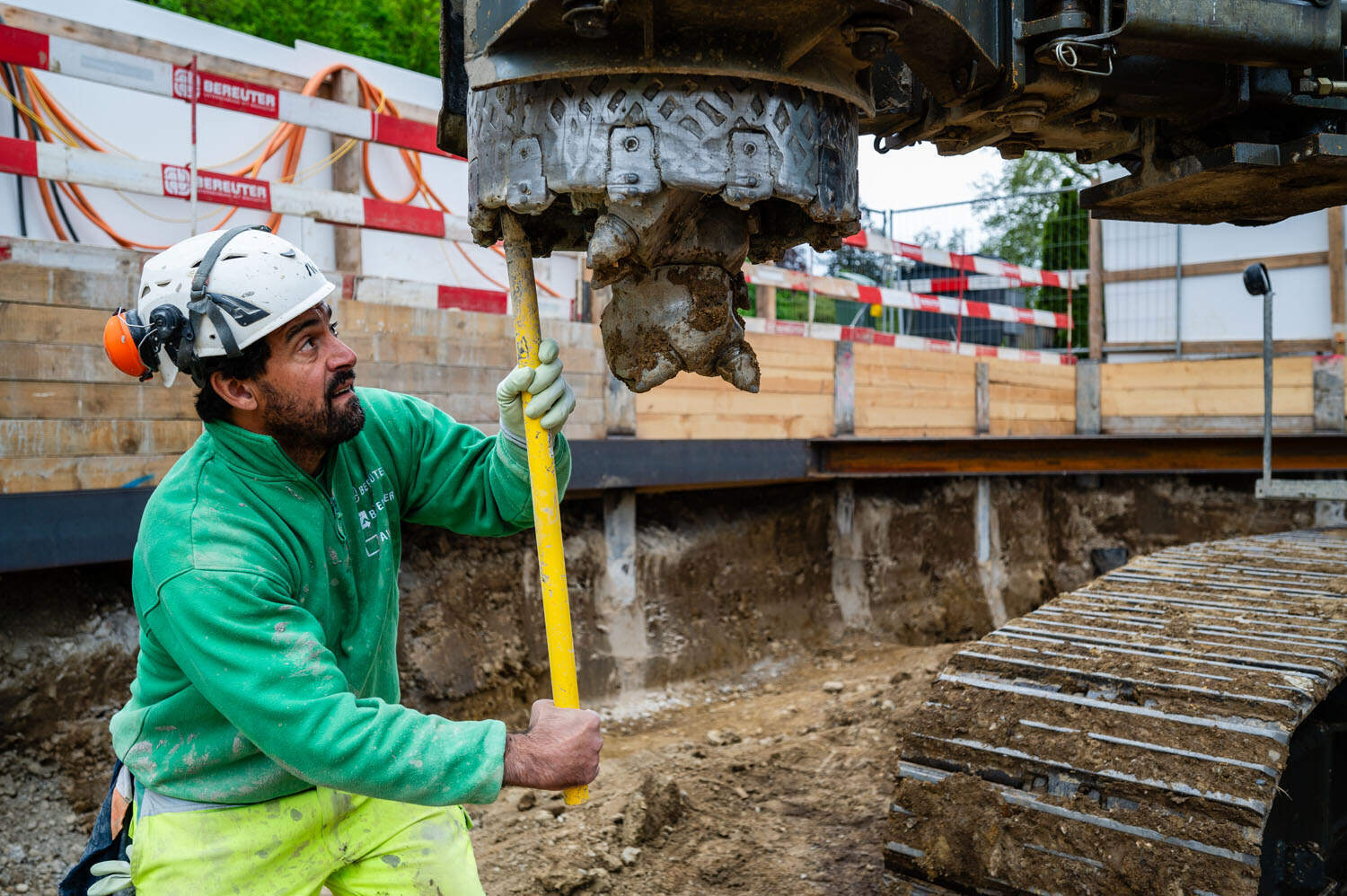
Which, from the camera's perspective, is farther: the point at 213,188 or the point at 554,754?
the point at 213,188

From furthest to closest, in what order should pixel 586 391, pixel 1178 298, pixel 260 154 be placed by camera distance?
pixel 1178 298, pixel 260 154, pixel 586 391

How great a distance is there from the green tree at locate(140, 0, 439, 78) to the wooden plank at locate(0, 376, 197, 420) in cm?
1034

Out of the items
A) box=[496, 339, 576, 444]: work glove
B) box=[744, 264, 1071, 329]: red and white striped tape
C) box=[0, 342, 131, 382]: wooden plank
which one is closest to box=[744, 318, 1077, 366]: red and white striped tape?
box=[744, 264, 1071, 329]: red and white striped tape

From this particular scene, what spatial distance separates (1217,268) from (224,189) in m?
8.44

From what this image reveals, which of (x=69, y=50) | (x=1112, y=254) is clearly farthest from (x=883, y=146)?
(x=1112, y=254)

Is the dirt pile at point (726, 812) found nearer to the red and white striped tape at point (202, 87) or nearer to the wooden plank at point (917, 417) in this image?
the wooden plank at point (917, 417)

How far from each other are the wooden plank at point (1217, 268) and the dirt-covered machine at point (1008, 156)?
7.09 meters

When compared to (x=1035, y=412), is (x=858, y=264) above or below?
above

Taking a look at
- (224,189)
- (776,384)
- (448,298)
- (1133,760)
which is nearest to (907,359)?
(776,384)

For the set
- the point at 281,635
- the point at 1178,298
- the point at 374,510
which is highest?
the point at 1178,298

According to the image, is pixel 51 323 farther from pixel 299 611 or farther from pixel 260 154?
pixel 260 154

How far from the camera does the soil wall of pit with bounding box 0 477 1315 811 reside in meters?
4.21

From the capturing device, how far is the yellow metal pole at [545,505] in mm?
1991

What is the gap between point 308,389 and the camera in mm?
2172
